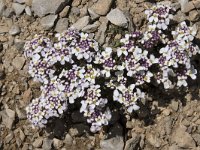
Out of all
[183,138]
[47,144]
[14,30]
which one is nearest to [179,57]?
[183,138]

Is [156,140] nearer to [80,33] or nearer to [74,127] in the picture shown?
[74,127]

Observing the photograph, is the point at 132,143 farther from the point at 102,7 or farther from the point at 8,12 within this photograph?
the point at 8,12

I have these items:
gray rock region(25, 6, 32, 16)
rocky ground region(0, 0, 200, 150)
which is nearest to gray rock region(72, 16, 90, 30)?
rocky ground region(0, 0, 200, 150)

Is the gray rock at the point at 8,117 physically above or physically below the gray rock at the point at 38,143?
above

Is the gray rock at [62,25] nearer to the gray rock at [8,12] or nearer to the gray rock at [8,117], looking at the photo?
the gray rock at [8,12]

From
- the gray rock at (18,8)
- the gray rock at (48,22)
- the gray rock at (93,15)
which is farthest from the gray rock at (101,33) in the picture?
the gray rock at (18,8)

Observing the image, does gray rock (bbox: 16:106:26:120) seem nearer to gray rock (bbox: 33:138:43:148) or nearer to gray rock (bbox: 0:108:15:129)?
gray rock (bbox: 0:108:15:129)
